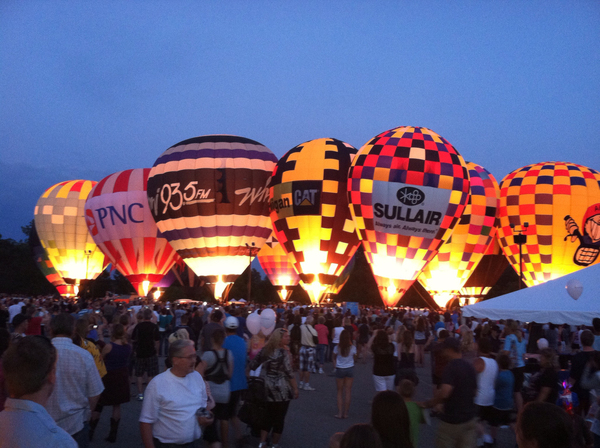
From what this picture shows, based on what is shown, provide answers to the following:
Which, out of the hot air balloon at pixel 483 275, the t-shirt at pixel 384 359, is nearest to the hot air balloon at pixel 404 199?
the hot air balloon at pixel 483 275

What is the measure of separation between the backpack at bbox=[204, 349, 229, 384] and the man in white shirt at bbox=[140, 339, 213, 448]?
175 cm

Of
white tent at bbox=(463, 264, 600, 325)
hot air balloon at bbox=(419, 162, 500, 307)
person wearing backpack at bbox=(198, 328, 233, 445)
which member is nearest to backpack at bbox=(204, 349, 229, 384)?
person wearing backpack at bbox=(198, 328, 233, 445)

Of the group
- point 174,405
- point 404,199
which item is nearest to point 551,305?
point 174,405

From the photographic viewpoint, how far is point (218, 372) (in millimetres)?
5406

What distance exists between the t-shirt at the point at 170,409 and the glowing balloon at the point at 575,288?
24.7 feet

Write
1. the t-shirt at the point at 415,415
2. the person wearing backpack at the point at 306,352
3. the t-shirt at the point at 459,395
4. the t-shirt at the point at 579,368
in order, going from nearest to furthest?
the t-shirt at the point at 415,415, the t-shirt at the point at 459,395, the t-shirt at the point at 579,368, the person wearing backpack at the point at 306,352

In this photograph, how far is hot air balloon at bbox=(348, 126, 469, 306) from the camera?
22500 mm

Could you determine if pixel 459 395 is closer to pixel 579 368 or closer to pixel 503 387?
pixel 503 387

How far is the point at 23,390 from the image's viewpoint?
2189mm

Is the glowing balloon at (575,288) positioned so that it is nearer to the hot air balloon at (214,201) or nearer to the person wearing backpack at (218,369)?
the person wearing backpack at (218,369)

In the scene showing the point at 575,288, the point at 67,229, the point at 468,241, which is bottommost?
the point at 575,288

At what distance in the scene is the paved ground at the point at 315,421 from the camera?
655cm

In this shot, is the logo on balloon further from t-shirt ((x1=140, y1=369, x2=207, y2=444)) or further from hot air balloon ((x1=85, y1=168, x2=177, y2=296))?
t-shirt ((x1=140, y1=369, x2=207, y2=444))

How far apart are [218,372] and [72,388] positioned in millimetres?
1743
